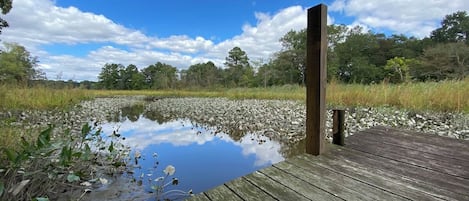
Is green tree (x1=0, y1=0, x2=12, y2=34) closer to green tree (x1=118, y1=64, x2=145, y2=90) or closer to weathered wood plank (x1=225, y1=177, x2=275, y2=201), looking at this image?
weathered wood plank (x1=225, y1=177, x2=275, y2=201)

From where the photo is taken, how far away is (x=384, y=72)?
77.8 ft

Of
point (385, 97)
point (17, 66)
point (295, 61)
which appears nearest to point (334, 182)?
point (385, 97)

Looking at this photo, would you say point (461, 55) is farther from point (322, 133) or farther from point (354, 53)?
point (322, 133)

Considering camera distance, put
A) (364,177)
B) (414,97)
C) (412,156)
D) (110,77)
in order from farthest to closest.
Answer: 1. (110,77)
2. (414,97)
3. (412,156)
4. (364,177)

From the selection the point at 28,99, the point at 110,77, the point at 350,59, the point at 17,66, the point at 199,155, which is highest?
the point at 350,59

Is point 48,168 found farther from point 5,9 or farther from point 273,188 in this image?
point 5,9

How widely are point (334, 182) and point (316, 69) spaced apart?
0.76 metres

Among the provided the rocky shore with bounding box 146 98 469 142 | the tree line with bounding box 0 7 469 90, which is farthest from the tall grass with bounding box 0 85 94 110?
the tree line with bounding box 0 7 469 90

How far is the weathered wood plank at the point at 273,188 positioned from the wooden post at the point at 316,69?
0.60 m

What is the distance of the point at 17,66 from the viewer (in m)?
10.6

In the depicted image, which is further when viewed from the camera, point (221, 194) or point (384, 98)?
point (384, 98)

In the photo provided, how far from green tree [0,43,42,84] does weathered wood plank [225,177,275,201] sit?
7.55 meters

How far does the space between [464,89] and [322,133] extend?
5160 millimetres

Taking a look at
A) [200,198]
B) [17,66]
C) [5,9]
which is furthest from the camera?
[17,66]
